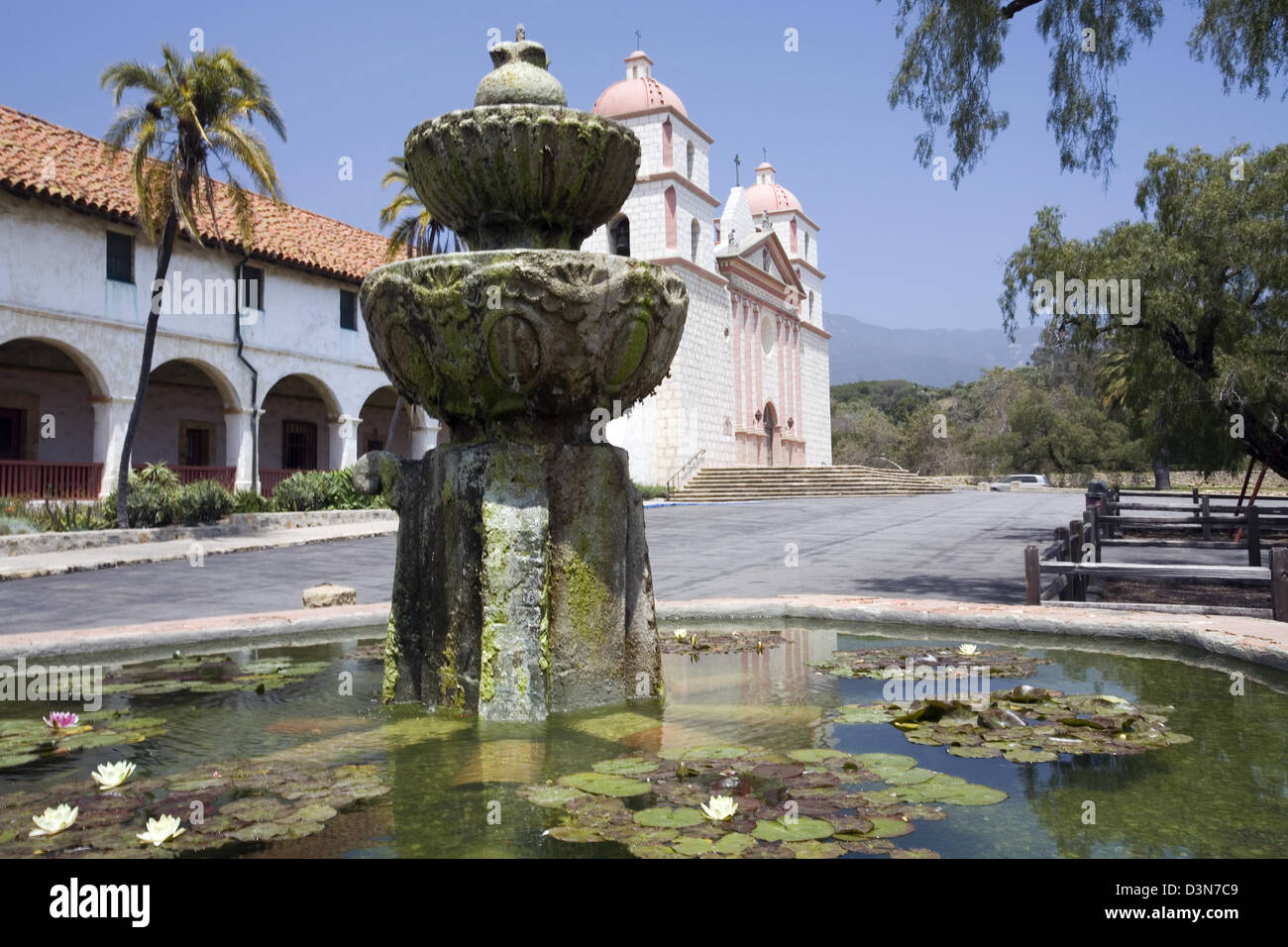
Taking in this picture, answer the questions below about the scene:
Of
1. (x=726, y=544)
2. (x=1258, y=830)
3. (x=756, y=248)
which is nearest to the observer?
(x=1258, y=830)

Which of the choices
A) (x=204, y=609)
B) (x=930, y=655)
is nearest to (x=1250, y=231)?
(x=930, y=655)

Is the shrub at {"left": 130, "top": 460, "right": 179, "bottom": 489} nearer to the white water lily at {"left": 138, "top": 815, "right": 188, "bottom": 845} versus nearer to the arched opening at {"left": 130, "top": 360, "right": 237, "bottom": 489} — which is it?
the arched opening at {"left": 130, "top": 360, "right": 237, "bottom": 489}

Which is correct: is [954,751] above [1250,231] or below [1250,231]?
below

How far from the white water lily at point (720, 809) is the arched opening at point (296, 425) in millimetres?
22526

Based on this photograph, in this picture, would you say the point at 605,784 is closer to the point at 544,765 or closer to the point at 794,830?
the point at 544,765

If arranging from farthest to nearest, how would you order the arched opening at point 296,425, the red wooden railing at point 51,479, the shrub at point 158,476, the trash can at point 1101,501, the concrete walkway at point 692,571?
1. the arched opening at point 296,425
2. the shrub at point 158,476
3. the red wooden railing at point 51,479
4. the trash can at point 1101,501
5. the concrete walkway at point 692,571

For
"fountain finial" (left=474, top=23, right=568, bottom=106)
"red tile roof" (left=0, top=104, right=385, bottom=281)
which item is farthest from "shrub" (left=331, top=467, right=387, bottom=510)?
"fountain finial" (left=474, top=23, right=568, bottom=106)

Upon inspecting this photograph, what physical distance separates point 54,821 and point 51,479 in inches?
693

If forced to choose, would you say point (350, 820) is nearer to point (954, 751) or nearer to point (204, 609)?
point (954, 751)

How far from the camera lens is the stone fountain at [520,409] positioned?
11.9ft

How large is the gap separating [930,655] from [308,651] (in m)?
3.46

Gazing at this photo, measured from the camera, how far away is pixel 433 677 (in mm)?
3941

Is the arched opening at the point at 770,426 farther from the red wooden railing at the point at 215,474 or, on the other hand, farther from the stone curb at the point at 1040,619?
the stone curb at the point at 1040,619

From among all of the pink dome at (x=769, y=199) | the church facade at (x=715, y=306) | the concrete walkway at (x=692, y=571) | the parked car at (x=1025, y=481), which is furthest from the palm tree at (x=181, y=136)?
the parked car at (x=1025, y=481)
